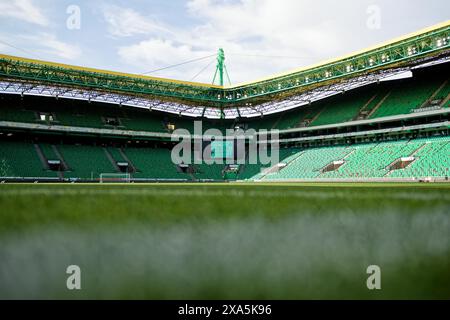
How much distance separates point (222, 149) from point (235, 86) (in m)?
13.0

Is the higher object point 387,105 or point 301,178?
point 387,105

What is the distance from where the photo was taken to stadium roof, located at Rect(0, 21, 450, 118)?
3641 cm

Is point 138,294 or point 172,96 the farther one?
point 172,96

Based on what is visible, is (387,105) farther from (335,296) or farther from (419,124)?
(335,296)

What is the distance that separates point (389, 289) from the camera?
4.14 metres

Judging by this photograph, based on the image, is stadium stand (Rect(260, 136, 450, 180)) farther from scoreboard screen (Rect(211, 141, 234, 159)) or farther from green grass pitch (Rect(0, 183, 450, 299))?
green grass pitch (Rect(0, 183, 450, 299))

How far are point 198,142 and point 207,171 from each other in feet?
22.4

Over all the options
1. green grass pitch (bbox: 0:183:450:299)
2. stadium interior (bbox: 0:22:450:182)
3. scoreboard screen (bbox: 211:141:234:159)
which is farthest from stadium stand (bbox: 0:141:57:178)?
green grass pitch (bbox: 0:183:450:299)

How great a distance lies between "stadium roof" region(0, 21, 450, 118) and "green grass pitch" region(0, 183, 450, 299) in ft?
114

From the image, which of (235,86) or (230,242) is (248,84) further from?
(230,242)

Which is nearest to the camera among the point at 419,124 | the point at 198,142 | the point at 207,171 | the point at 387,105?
the point at 419,124

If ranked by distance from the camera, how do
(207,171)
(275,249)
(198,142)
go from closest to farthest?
(275,249) < (207,171) < (198,142)
